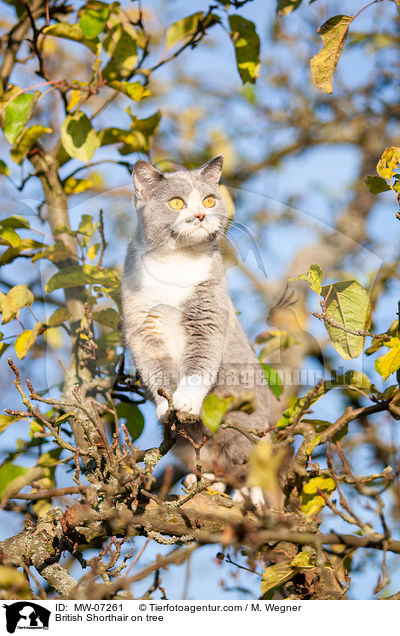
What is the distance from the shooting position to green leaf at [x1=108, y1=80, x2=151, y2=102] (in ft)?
6.94

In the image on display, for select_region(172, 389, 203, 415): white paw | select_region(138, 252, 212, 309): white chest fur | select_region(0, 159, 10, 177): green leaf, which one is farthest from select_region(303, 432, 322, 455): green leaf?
select_region(0, 159, 10, 177): green leaf

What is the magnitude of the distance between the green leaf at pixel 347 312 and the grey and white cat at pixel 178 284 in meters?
0.59

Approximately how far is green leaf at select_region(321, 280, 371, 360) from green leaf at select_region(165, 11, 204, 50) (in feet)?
4.52

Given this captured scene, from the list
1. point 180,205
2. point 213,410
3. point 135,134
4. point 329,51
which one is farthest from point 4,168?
point 213,410

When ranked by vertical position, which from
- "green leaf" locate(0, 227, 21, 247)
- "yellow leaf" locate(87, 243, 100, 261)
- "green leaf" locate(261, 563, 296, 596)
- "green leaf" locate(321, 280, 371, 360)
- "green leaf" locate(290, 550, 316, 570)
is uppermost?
"green leaf" locate(0, 227, 21, 247)

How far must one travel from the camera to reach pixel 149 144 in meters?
2.43

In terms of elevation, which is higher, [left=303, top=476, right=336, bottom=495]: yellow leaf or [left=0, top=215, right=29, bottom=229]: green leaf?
[left=0, top=215, right=29, bottom=229]: green leaf

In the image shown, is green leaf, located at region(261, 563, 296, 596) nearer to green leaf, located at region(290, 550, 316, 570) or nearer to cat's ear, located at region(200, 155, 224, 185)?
green leaf, located at region(290, 550, 316, 570)

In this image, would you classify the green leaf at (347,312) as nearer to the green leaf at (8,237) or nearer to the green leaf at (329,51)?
the green leaf at (329,51)

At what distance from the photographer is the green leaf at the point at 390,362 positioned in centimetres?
171
